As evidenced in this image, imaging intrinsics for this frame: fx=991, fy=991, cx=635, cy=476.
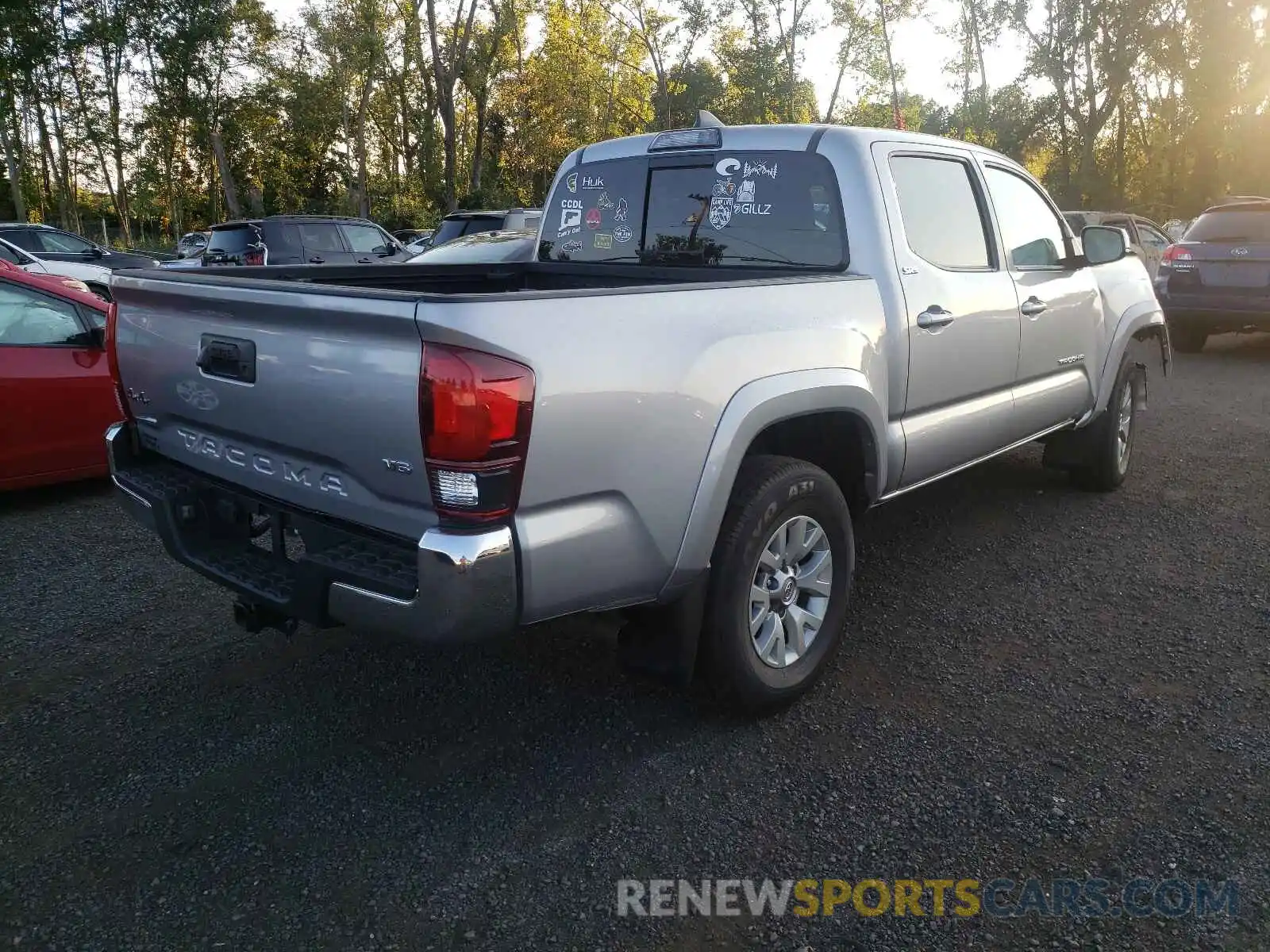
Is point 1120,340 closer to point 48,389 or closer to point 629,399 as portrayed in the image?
point 629,399

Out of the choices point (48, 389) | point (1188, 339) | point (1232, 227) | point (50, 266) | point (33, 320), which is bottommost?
point (1188, 339)

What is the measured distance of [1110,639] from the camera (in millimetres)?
3879

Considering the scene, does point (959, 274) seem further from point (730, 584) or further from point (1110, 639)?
point (730, 584)

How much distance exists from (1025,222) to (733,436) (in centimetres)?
273

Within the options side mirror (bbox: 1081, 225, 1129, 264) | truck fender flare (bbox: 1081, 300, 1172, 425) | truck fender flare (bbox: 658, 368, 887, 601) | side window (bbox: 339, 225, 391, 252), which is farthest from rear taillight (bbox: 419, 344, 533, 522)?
side window (bbox: 339, 225, 391, 252)

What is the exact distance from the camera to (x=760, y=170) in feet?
12.7

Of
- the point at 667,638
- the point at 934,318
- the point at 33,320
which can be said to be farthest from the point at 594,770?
the point at 33,320

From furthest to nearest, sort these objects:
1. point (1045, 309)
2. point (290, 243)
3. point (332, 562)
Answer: point (290, 243) → point (1045, 309) → point (332, 562)

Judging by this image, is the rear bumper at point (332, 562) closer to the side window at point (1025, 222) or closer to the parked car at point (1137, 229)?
the side window at point (1025, 222)

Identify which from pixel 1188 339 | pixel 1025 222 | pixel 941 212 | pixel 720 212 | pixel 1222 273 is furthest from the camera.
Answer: pixel 1188 339

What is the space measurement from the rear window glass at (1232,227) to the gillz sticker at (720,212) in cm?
897

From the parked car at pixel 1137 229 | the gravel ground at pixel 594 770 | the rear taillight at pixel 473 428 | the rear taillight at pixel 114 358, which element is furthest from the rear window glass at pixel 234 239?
the rear taillight at pixel 473 428

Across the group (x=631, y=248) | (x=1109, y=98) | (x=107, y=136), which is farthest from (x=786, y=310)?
(x=1109, y=98)

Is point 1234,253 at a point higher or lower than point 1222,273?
higher
